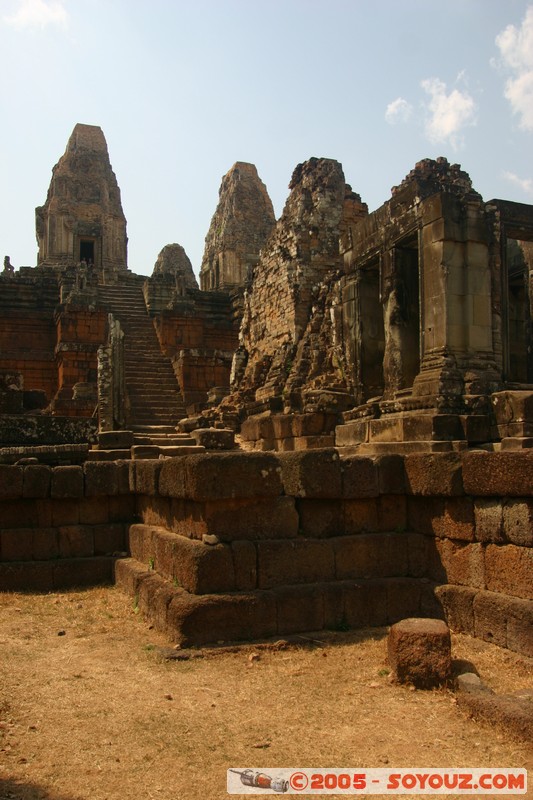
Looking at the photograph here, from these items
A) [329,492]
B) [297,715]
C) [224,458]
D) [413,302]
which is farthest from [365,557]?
[413,302]

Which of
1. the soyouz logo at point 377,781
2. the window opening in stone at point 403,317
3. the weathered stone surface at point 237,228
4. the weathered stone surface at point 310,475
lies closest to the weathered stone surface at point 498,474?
the weathered stone surface at point 310,475

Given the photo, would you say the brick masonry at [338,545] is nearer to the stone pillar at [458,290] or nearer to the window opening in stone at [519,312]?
the stone pillar at [458,290]

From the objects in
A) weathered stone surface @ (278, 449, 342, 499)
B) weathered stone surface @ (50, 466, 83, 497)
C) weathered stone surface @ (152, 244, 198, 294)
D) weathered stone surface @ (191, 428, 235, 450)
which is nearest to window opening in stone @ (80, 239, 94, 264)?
weathered stone surface @ (152, 244, 198, 294)

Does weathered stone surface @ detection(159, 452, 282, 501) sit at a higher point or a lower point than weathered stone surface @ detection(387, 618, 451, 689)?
higher

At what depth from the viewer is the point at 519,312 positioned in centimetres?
1219

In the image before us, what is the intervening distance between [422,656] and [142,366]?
19164mm

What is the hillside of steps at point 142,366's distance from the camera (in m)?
19.8

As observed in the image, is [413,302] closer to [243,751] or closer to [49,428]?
[49,428]

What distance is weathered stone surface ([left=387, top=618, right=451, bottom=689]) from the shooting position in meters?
4.53

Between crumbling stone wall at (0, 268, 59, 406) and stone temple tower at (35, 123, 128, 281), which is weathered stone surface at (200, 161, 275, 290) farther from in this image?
crumbling stone wall at (0, 268, 59, 406)

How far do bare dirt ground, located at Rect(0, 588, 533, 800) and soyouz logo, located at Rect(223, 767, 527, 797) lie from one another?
7cm

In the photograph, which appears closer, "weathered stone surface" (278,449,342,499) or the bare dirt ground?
the bare dirt ground

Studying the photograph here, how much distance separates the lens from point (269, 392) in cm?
1802

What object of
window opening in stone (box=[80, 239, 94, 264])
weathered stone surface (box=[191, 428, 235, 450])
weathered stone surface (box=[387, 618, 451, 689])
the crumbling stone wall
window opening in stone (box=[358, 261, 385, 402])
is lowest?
weathered stone surface (box=[387, 618, 451, 689])
